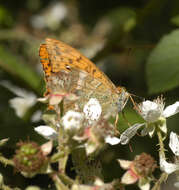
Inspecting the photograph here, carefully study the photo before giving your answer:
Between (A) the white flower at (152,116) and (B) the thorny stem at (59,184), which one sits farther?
(A) the white flower at (152,116)

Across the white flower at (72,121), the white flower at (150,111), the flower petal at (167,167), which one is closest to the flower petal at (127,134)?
the white flower at (150,111)

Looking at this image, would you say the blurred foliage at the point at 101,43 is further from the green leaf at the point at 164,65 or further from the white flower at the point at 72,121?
the white flower at the point at 72,121

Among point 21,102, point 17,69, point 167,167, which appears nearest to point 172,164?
point 167,167

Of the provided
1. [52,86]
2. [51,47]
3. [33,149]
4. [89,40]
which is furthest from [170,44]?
[89,40]

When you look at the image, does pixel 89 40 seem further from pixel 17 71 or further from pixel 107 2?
pixel 17 71

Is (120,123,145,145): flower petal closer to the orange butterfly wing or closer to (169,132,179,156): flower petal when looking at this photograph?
(169,132,179,156): flower petal

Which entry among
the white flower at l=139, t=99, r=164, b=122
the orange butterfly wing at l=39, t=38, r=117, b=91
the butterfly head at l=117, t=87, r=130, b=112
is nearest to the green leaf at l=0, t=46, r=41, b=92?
the orange butterfly wing at l=39, t=38, r=117, b=91
